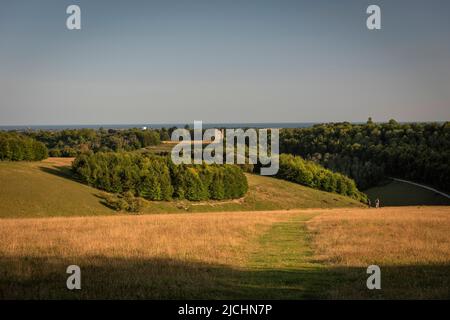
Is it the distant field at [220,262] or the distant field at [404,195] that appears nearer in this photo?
the distant field at [220,262]

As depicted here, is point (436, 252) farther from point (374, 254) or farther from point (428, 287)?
point (428, 287)

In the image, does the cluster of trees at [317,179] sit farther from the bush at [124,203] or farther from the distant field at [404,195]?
the bush at [124,203]

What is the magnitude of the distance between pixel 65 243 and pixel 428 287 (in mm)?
13749

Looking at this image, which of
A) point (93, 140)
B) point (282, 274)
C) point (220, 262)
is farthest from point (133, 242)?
point (93, 140)

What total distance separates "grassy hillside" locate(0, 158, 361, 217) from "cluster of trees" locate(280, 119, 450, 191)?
28.2 meters

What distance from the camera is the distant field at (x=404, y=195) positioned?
360 feet

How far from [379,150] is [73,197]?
4190 inches

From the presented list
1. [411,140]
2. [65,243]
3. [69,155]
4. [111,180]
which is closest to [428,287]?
[65,243]

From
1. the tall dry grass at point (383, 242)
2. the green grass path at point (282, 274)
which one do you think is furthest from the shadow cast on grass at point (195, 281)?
the tall dry grass at point (383, 242)

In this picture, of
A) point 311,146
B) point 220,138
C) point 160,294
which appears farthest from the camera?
point 311,146

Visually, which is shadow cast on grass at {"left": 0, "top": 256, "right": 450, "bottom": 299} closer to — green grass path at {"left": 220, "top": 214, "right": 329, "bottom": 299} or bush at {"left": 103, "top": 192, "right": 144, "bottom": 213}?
green grass path at {"left": 220, "top": 214, "right": 329, "bottom": 299}

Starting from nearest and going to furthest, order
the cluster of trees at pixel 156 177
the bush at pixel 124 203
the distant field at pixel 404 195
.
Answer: the bush at pixel 124 203 < the cluster of trees at pixel 156 177 < the distant field at pixel 404 195

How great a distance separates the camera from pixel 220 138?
486 feet

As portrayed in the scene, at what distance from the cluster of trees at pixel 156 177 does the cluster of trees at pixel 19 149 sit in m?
11.0
